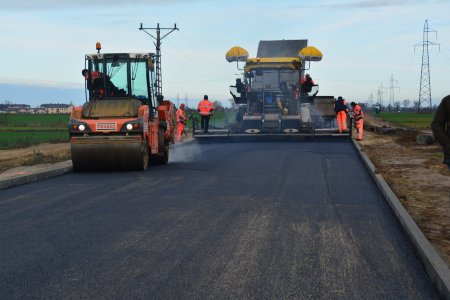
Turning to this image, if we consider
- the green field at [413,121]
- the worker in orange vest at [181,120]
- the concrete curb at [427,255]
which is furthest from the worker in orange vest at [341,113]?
Answer: the green field at [413,121]

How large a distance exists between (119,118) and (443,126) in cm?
836

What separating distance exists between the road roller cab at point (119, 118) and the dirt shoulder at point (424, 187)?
17.7 feet

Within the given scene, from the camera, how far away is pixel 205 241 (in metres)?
6.48

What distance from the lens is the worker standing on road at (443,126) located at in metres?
6.39

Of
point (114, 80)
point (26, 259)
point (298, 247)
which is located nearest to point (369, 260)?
point (298, 247)

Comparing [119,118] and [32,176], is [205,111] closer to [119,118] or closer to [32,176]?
[119,118]

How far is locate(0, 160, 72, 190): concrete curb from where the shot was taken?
1129 cm

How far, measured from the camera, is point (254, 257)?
580 cm

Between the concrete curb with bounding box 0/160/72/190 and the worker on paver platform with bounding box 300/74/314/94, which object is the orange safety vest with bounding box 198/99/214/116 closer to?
the worker on paver platform with bounding box 300/74/314/94

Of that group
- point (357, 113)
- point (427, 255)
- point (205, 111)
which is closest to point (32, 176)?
point (427, 255)

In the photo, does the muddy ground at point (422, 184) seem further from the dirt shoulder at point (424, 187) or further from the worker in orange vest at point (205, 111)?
the worker in orange vest at point (205, 111)

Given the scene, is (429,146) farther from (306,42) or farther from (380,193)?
(380,193)

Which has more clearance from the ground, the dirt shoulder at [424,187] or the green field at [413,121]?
the dirt shoulder at [424,187]

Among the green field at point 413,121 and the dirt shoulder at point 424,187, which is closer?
the dirt shoulder at point 424,187
